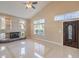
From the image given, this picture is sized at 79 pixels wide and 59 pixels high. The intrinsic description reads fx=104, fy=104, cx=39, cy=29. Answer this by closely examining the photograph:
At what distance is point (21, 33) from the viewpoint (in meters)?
12.4

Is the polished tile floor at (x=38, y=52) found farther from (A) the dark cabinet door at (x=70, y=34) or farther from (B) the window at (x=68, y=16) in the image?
(B) the window at (x=68, y=16)

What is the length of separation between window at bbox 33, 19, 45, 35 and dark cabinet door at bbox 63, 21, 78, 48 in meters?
3.22

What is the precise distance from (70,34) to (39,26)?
4.65 metres

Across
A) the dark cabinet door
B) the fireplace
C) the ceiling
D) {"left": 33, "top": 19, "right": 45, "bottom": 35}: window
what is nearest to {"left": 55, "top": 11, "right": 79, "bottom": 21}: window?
the dark cabinet door

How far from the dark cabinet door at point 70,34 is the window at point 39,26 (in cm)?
322

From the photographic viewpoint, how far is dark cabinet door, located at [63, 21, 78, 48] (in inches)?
291

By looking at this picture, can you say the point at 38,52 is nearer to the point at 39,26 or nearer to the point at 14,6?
the point at 14,6

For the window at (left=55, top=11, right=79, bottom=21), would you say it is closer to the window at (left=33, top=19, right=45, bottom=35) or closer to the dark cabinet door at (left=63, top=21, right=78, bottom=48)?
the dark cabinet door at (left=63, top=21, right=78, bottom=48)

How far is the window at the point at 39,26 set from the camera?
11148 mm

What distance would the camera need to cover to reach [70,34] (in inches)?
310

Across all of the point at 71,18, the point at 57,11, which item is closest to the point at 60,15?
the point at 57,11

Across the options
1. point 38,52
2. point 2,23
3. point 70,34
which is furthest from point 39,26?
point 38,52

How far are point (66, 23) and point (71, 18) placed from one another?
28.4 inches

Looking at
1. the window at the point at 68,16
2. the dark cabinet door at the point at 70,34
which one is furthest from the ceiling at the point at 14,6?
the dark cabinet door at the point at 70,34
